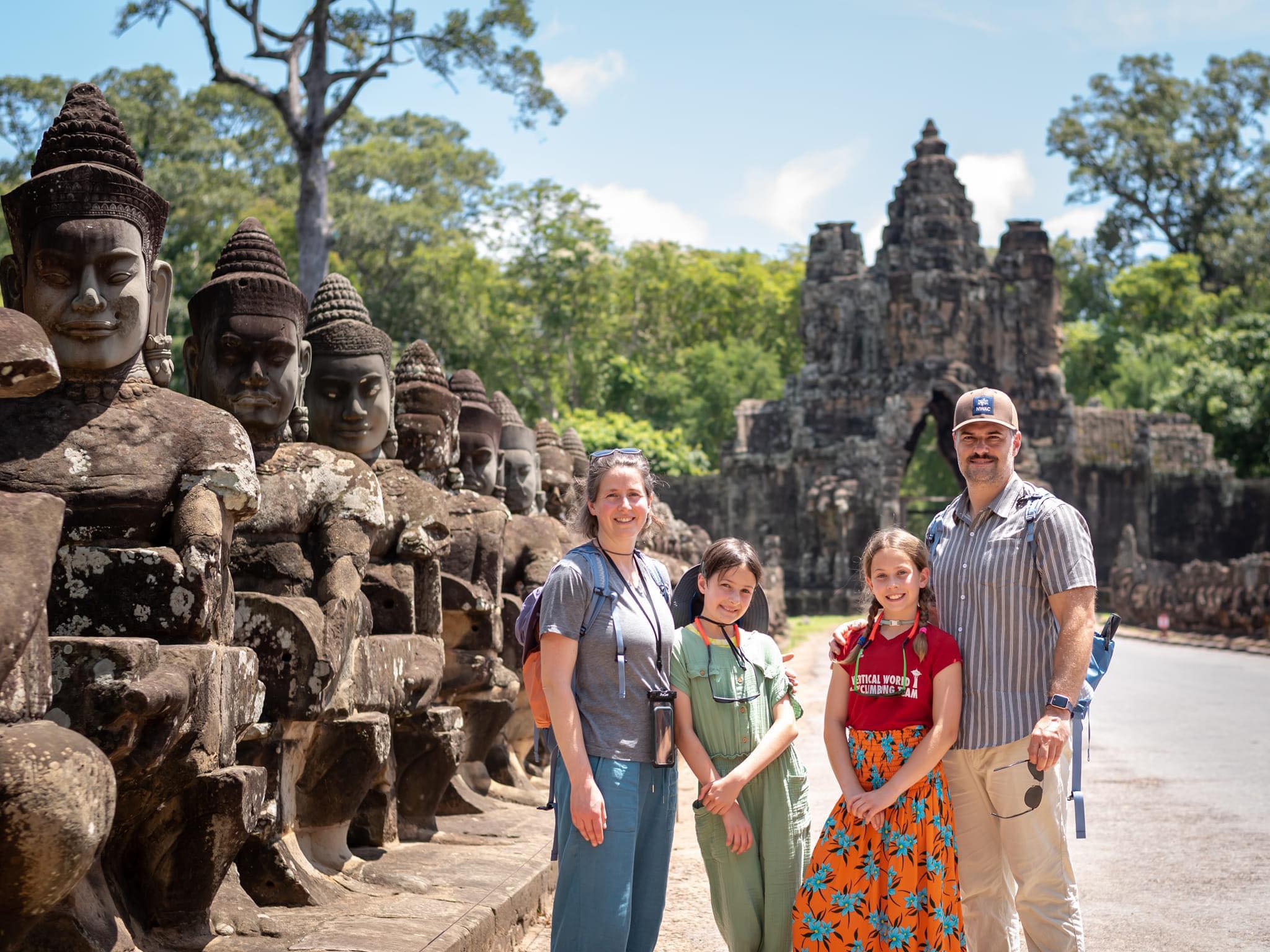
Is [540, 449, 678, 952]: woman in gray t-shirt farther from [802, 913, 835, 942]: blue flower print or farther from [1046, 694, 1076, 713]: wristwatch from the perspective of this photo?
[1046, 694, 1076, 713]: wristwatch

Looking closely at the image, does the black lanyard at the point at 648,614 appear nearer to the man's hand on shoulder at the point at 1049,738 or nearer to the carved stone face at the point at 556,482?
the man's hand on shoulder at the point at 1049,738

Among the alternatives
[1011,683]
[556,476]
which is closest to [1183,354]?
[556,476]

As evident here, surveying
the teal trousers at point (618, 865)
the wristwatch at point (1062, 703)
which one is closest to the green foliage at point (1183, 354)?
the wristwatch at point (1062, 703)

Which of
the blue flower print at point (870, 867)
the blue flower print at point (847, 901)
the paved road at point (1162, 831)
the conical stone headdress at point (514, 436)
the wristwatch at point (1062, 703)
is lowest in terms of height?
the paved road at point (1162, 831)

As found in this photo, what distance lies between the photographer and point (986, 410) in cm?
437

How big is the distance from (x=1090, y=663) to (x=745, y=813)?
121 cm

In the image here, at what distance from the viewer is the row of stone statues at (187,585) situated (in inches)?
110

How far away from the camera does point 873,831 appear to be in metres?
4.00

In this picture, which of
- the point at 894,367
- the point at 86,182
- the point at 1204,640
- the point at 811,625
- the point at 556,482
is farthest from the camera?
the point at 894,367

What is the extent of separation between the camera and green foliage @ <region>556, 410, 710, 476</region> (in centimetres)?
3353

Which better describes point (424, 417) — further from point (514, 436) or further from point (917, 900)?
point (917, 900)

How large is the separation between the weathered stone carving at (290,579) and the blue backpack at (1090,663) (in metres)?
1.96

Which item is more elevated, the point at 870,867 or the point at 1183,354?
the point at 1183,354

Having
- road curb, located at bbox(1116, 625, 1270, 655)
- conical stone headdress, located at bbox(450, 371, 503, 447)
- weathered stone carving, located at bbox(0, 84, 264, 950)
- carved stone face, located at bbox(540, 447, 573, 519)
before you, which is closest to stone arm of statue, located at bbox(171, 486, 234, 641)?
weathered stone carving, located at bbox(0, 84, 264, 950)
